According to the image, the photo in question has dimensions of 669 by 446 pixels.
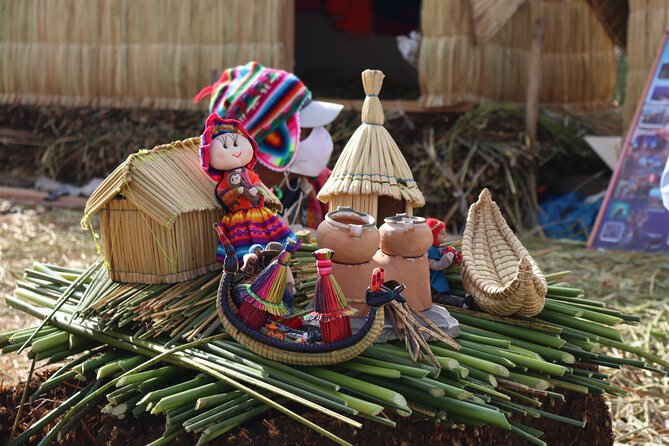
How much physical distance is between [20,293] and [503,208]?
4.10 metres

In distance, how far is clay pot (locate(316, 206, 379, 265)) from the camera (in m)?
2.43

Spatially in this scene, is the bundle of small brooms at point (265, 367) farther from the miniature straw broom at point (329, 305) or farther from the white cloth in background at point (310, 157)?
the white cloth in background at point (310, 157)

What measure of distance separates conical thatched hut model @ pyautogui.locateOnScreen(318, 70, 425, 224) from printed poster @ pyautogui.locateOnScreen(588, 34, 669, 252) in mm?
3234

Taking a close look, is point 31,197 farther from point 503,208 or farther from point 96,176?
point 503,208

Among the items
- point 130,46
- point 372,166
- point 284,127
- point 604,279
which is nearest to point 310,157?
point 284,127

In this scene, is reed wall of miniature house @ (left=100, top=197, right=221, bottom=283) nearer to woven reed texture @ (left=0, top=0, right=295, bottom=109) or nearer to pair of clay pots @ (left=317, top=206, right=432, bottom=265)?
pair of clay pots @ (left=317, top=206, right=432, bottom=265)

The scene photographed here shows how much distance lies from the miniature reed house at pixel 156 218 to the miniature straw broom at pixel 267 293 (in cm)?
→ 39

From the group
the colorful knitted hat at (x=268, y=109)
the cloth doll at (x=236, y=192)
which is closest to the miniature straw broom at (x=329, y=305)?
the cloth doll at (x=236, y=192)

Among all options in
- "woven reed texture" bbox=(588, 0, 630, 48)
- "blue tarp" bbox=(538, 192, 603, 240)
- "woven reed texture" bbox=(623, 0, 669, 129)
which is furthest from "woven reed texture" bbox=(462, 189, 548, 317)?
"woven reed texture" bbox=(588, 0, 630, 48)

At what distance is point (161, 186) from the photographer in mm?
2652

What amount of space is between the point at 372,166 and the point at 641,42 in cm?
437

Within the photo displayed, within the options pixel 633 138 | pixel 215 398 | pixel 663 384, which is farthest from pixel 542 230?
pixel 215 398

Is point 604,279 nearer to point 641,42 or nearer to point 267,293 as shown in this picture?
point 641,42

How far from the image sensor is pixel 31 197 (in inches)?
288
